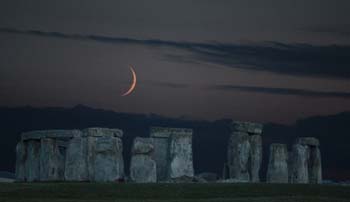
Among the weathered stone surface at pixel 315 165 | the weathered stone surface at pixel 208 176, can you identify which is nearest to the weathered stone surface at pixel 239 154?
the weathered stone surface at pixel 208 176

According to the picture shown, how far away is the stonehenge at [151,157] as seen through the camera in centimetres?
5306

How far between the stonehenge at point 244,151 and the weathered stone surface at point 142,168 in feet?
15.6

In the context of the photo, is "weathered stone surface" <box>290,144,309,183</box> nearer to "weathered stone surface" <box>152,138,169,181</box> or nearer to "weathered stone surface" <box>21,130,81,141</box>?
"weathered stone surface" <box>152,138,169,181</box>

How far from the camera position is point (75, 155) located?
54062mm

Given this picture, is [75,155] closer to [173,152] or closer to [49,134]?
[49,134]

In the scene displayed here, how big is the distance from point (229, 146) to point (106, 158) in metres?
6.62

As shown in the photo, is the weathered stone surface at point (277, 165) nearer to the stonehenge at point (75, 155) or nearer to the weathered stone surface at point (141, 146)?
the weathered stone surface at point (141, 146)

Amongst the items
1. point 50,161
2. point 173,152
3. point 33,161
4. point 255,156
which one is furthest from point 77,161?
point 255,156

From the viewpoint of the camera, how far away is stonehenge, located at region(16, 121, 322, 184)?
53062mm

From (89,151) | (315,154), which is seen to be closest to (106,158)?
(89,151)

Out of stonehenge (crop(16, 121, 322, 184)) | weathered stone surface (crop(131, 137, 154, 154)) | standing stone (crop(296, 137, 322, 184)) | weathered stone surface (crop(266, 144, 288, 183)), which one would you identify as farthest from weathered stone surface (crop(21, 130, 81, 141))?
standing stone (crop(296, 137, 322, 184))

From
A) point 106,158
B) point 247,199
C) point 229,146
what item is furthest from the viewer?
point 229,146

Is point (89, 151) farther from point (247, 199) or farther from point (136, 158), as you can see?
point (247, 199)

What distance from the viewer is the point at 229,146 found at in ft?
185
